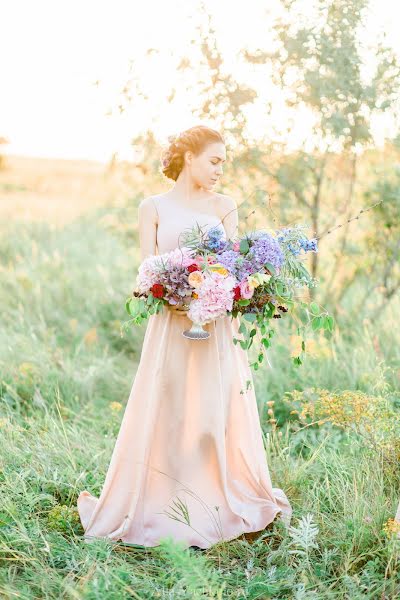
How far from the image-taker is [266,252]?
349 cm

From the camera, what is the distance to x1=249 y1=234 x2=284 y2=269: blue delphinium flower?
349 cm

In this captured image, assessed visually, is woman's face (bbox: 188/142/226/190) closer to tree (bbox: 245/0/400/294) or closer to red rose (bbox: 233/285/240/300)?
red rose (bbox: 233/285/240/300)

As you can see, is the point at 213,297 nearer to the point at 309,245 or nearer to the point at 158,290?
the point at 158,290

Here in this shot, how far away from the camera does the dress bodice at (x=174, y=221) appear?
394cm

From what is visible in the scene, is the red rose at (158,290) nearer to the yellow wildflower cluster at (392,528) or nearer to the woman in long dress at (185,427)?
the woman in long dress at (185,427)

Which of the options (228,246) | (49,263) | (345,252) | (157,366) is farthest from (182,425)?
(49,263)

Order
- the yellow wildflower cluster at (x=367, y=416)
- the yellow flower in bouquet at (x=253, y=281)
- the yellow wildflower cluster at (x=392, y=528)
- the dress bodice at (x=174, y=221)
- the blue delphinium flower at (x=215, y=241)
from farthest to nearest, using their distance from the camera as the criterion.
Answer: the yellow wildflower cluster at (x=367, y=416) < the dress bodice at (x=174, y=221) < the blue delphinium flower at (x=215, y=241) < the yellow flower in bouquet at (x=253, y=281) < the yellow wildflower cluster at (x=392, y=528)

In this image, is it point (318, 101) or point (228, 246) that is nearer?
point (228, 246)

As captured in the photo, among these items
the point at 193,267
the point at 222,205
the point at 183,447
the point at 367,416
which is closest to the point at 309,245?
the point at 193,267

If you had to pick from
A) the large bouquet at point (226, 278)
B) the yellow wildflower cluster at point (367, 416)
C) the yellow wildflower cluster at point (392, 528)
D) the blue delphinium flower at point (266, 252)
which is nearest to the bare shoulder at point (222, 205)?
the large bouquet at point (226, 278)

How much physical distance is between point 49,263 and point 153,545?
6.58 meters

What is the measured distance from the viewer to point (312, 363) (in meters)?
6.30

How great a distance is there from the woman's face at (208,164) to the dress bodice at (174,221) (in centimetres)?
18

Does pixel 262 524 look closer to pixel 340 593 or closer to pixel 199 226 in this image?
pixel 340 593
